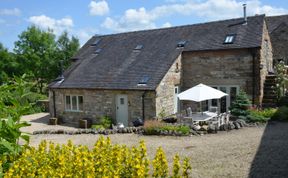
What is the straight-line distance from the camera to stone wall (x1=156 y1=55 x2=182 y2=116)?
59.9 feet

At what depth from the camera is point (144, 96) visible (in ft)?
60.0

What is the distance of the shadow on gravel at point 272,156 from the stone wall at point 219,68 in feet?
18.5

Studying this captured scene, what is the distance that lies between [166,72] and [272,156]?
32.9ft

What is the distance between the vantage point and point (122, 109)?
19.4 m

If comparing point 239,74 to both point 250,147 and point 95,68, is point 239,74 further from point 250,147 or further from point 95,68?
point 95,68

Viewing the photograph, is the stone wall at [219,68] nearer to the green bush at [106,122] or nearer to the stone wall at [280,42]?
the green bush at [106,122]

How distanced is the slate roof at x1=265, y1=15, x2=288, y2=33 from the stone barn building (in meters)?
8.43

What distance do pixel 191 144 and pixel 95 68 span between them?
1227cm

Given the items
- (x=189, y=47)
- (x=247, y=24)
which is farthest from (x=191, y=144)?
(x=247, y=24)

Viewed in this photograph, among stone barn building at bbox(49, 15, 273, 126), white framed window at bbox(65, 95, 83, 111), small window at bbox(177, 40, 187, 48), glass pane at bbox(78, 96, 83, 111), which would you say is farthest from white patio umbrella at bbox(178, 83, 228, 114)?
white framed window at bbox(65, 95, 83, 111)

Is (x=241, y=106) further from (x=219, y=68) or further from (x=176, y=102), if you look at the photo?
(x=176, y=102)

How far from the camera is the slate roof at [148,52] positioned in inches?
759

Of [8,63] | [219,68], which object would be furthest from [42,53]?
[219,68]

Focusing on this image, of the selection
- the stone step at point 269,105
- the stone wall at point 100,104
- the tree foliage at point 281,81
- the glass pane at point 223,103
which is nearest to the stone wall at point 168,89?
the stone wall at point 100,104
